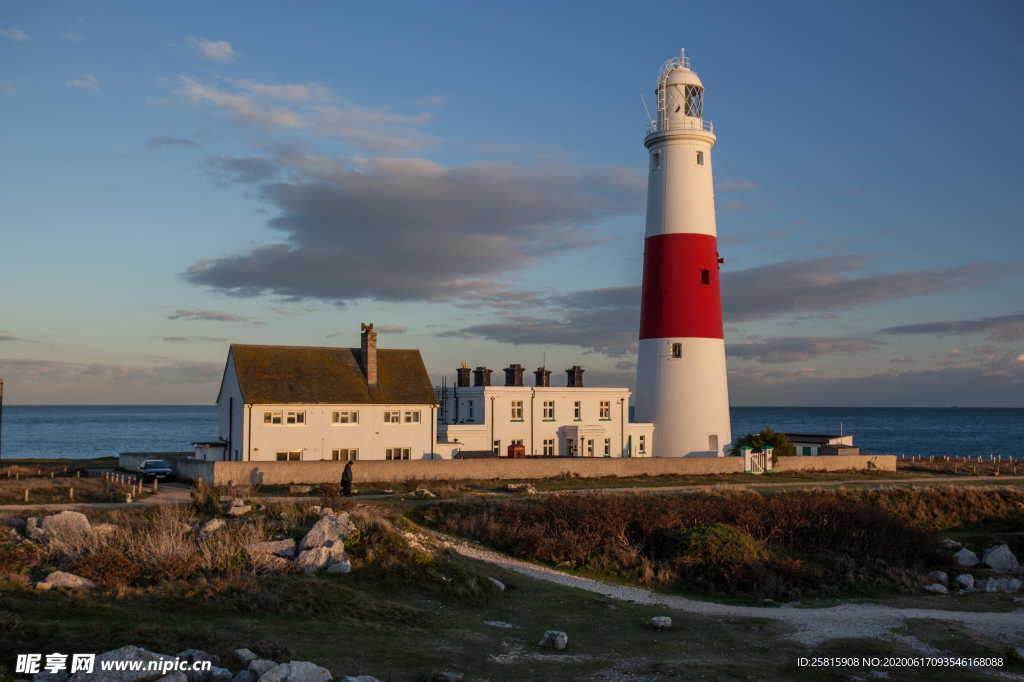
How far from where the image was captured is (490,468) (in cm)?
3603

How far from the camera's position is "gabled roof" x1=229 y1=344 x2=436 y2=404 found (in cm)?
3762

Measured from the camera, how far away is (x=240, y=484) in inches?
1232

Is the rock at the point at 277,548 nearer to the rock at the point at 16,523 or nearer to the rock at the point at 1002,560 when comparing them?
the rock at the point at 16,523

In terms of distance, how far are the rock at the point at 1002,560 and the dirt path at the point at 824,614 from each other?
5053 mm

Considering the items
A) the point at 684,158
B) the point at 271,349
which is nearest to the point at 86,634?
the point at 271,349

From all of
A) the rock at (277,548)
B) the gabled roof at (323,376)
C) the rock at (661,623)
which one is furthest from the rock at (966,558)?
the gabled roof at (323,376)

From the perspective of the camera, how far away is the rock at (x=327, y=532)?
18.5 metres

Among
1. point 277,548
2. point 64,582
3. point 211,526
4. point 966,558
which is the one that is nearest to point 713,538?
point 966,558

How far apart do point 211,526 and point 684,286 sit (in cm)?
2731

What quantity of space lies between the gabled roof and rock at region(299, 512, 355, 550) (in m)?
17.9

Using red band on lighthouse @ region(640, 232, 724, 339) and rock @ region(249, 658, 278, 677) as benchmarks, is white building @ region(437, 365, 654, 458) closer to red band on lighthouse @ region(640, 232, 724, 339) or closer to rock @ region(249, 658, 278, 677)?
red band on lighthouse @ region(640, 232, 724, 339)

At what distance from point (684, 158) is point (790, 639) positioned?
30.0 m

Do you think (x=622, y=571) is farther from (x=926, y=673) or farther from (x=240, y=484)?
(x=240, y=484)

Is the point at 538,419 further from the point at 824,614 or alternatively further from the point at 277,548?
the point at 277,548
